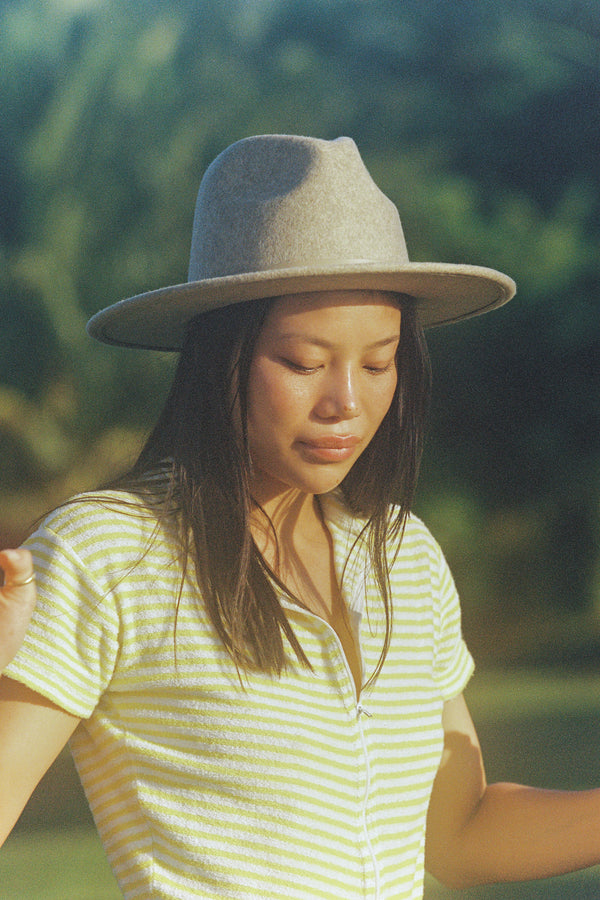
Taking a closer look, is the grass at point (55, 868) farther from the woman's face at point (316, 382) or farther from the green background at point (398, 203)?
the woman's face at point (316, 382)

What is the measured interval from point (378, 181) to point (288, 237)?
1.14 metres

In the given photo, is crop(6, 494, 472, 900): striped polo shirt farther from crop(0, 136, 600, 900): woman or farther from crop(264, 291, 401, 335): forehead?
crop(264, 291, 401, 335): forehead

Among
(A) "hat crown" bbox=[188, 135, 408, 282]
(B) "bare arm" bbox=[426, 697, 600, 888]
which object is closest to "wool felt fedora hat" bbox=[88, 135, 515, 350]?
(A) "hat crown" bbox=[188, 135, 408, 282]

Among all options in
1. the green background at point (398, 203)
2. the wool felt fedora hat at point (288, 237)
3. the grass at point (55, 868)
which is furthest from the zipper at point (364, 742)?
the green background at point (398, 203)

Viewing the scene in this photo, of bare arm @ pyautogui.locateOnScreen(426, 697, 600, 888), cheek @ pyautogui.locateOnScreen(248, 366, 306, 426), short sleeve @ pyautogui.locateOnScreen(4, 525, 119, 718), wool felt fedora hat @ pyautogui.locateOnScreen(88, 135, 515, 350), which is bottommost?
bare arm @ pyautogui.locateOnScreen(426, 697, 600, 888)

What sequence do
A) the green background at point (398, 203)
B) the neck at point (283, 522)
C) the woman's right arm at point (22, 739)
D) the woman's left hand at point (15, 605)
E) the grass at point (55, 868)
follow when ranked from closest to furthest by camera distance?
the woman's left hand at point (15, 605) < the woman's right arm at point (22, 739) < the neck at point (283, 522) < the grass at point (55, 868) < the green background at point (398, 203)

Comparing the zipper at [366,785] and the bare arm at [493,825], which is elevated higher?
the zipper at [366,785]

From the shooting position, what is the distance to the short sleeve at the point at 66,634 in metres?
0.57

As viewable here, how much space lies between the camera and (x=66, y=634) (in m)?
0.58

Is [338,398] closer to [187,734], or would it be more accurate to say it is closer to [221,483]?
[221,483]

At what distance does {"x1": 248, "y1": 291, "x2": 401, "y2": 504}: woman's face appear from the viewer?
0.64 metres

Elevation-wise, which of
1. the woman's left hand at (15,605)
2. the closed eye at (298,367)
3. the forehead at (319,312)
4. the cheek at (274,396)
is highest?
the forehead at (319,312)

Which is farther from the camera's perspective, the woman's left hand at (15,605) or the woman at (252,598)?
the woman at (252,598)

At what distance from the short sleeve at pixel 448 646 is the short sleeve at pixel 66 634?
287 mm
